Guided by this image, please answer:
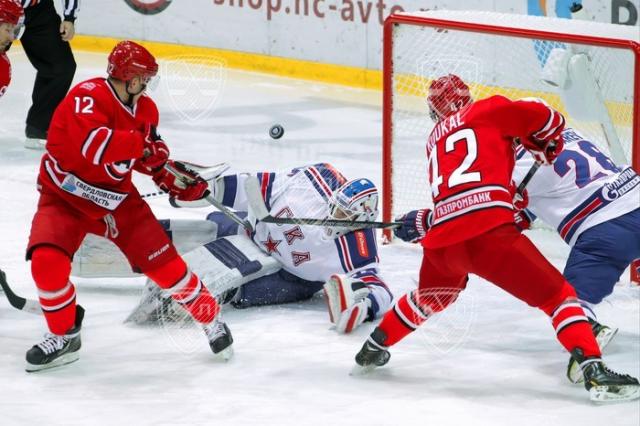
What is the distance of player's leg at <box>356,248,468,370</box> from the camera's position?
400cm

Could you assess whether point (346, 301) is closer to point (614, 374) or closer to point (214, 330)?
point (214, 330)

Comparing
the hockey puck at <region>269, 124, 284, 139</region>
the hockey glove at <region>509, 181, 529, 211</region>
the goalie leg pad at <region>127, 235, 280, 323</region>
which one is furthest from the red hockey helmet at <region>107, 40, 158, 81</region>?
the hockey puck at <region>269, 124, 284, 139</region>

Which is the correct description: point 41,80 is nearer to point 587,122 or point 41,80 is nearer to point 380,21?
point 380,21

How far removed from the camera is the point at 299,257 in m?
4.80

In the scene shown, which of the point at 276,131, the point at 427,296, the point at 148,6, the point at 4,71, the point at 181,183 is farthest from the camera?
the point at 148,6

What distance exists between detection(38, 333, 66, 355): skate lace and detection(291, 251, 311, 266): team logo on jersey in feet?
2.87

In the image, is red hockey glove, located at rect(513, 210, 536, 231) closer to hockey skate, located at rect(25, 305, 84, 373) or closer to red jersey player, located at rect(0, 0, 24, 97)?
hockey skate, located at rect(25, 305, 84, 373)

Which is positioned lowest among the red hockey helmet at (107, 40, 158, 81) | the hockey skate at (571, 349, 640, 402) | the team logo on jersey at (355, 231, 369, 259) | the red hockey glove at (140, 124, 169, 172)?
the hockey skate at (571, 349, 640, 402)

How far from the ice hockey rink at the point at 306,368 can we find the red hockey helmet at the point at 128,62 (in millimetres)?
847

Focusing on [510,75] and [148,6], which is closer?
[510,75]

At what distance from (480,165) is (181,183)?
3.13ft

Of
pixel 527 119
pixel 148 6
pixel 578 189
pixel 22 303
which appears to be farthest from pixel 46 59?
pixel 527 119

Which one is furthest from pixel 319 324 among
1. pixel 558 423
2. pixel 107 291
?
pixel 558 423

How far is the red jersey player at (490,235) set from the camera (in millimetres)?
3857
